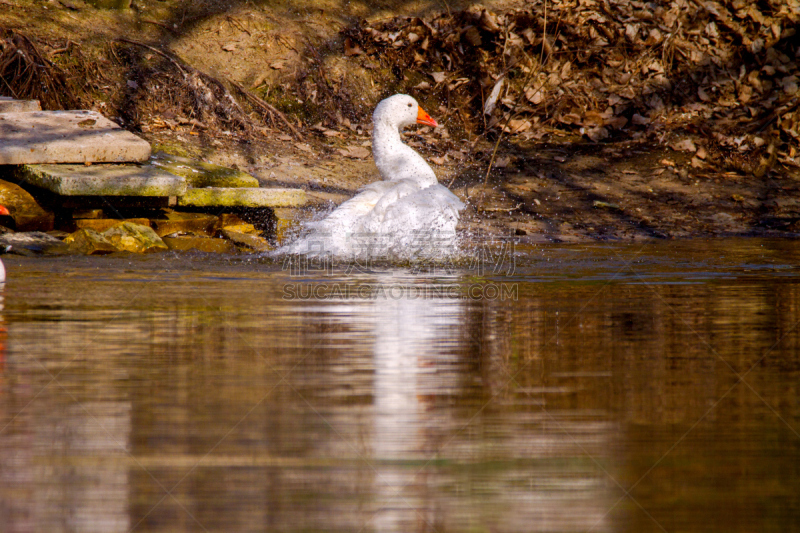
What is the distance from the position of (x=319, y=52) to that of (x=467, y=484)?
12.4 m

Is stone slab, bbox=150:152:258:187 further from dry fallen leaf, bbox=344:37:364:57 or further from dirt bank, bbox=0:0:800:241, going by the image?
dry fallen leaf, bbox=344:37:364:57

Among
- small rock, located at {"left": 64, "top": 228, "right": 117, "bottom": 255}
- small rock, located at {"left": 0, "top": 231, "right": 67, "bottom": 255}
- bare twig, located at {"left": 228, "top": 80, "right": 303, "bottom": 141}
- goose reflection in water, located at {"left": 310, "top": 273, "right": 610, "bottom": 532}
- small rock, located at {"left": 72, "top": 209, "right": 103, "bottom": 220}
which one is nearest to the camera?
goose reflection in water, located at {"left": 310, "top": 273, "right": 610, "bottom": 532}

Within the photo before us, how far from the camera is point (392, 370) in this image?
3.16 metres

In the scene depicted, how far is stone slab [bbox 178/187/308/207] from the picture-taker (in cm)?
857

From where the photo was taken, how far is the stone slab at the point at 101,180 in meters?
7.81

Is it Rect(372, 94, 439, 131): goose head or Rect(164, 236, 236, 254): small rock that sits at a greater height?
Rect(372, 94, 439, 131): goose head

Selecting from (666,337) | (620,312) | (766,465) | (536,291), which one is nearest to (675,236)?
(536,291)

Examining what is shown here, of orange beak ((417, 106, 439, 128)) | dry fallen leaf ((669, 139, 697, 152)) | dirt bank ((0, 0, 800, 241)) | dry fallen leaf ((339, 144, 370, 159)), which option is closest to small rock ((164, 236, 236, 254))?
dirt bank ((0, 0, 800, 241))

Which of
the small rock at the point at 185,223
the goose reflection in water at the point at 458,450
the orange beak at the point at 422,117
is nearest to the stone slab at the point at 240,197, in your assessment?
the small rock at the point at 185,223

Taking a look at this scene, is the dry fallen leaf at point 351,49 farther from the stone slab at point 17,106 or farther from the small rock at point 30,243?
the small rock at point 30,243

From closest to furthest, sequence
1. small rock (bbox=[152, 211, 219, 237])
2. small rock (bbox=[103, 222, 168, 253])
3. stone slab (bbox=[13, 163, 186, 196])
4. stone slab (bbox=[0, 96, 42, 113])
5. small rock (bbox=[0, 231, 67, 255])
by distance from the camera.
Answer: small rock (bbox=[0, 231, 67, 255]) → small rock (bbox=[103, 222, 168, 253]) → stone slab (bbox=[13, 163, 186, 196]) → small rock (bbox=[152, 211, 219, 237]) → stone slab (bbox=[0, 96, 42, 113])

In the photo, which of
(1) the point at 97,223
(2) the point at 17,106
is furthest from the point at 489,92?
(1) the point at 97,223

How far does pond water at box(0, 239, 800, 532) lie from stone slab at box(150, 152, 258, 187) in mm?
3755

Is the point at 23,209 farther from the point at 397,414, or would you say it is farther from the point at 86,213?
the point at 397,414
